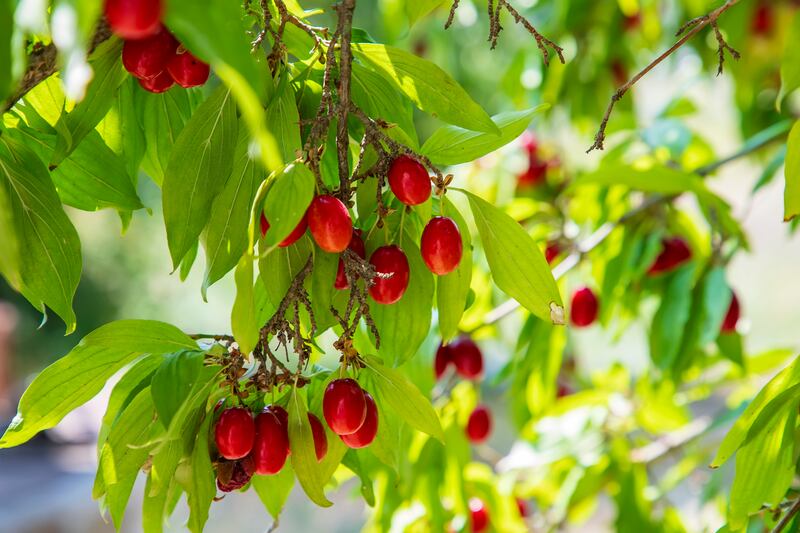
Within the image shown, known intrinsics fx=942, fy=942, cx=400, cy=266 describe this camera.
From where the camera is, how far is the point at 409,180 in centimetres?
44

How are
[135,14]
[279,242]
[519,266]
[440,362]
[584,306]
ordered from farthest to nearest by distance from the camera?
1. [584,306]
2. [440,362]
3. [519,266]
4. [279,242]
5. [135,14]

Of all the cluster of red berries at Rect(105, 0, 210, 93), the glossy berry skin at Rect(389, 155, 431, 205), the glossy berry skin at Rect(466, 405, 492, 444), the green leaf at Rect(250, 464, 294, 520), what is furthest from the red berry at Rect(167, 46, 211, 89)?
the glossy berry skin at Rect(466, 405, 492, 444)

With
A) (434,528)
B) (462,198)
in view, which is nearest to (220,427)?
(462,198)

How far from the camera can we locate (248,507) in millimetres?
3023

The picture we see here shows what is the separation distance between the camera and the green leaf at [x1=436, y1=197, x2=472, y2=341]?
0.50 metres

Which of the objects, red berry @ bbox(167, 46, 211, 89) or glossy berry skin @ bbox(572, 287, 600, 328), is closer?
red berry @ bbox(167, 46, 211, 89)

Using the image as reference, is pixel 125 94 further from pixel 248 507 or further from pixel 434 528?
pixel 248 507

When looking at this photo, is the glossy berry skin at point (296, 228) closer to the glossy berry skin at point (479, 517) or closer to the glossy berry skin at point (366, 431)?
the glossy berry skin at point (366, 431)

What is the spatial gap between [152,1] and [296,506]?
2873 millimetres

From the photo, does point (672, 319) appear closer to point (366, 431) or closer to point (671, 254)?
point (671, 254)

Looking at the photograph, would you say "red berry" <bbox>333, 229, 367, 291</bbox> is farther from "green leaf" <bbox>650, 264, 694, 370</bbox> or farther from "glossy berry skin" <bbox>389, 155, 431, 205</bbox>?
"green leaf" <bbox>650, 264, 694, 370</bbox>

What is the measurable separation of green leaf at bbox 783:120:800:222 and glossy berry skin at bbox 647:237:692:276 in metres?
0.52

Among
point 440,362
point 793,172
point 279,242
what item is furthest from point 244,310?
point 440,362

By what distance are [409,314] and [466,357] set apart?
442mm
